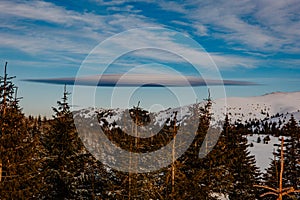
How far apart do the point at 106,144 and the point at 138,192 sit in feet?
15.4

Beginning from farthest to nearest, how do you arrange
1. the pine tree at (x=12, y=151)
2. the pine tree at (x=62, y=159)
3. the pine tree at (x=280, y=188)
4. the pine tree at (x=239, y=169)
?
the pine tree at (x=239, y=169), the pine tree at (x=62, y=159), the pine tree at (x=12, y=151), the pine tree at (x=280, y=188)

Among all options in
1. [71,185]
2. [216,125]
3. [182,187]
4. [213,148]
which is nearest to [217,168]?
[213,148]

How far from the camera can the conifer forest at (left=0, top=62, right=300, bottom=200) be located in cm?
1550

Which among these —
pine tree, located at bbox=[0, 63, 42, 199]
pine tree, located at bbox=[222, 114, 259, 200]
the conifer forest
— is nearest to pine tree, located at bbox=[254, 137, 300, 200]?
the conifer forest

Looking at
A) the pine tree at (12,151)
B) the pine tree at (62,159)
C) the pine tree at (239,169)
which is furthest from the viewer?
the pine tree at (239,169)

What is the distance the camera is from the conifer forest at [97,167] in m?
15.5

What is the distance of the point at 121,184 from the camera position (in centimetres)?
1877

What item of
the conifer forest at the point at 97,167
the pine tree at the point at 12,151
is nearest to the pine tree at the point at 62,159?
the conifer forest at the point at 97,167

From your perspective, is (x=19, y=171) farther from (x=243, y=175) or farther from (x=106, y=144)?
(x=243, y=175)

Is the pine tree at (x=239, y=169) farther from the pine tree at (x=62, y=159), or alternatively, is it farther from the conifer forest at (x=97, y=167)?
the pine tree at (x=62, y=159)

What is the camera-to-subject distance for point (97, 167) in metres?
22.7

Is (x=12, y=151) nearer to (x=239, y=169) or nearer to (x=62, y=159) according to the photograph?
(x=62, y=159)

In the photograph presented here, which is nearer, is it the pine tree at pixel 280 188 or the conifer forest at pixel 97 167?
the pine tree at pixel 280 188

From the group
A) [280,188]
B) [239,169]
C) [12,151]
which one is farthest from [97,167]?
[280,188]
